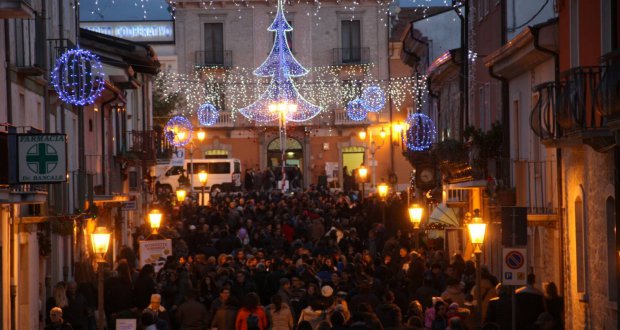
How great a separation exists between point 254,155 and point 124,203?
33.4 metres

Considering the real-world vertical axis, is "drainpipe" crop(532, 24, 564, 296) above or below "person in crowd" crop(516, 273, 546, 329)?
above

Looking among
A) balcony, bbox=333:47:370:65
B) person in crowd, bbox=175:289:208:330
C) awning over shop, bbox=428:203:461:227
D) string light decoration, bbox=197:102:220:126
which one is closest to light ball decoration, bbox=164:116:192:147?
string light decoration, bbox=197:102:220:126

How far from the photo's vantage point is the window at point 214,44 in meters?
71.1

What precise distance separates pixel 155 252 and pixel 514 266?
9.86 m

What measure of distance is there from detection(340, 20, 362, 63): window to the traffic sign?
2055 inches

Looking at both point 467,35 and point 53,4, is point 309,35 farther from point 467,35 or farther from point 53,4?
point 53,4

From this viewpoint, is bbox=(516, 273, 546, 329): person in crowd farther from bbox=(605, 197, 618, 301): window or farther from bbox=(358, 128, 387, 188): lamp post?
bbox=(358, 128, 387, 188): lamp post

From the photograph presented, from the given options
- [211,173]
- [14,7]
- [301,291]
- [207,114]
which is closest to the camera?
[14,7]

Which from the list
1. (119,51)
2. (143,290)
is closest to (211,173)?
(119,51)

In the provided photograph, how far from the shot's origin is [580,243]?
21906 mm

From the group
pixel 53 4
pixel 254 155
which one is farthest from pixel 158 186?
pixel 53 4

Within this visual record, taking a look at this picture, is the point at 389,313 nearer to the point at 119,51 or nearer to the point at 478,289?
the point at 478,289

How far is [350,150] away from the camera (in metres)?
71.8

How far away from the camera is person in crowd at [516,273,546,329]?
2058 centimetres
